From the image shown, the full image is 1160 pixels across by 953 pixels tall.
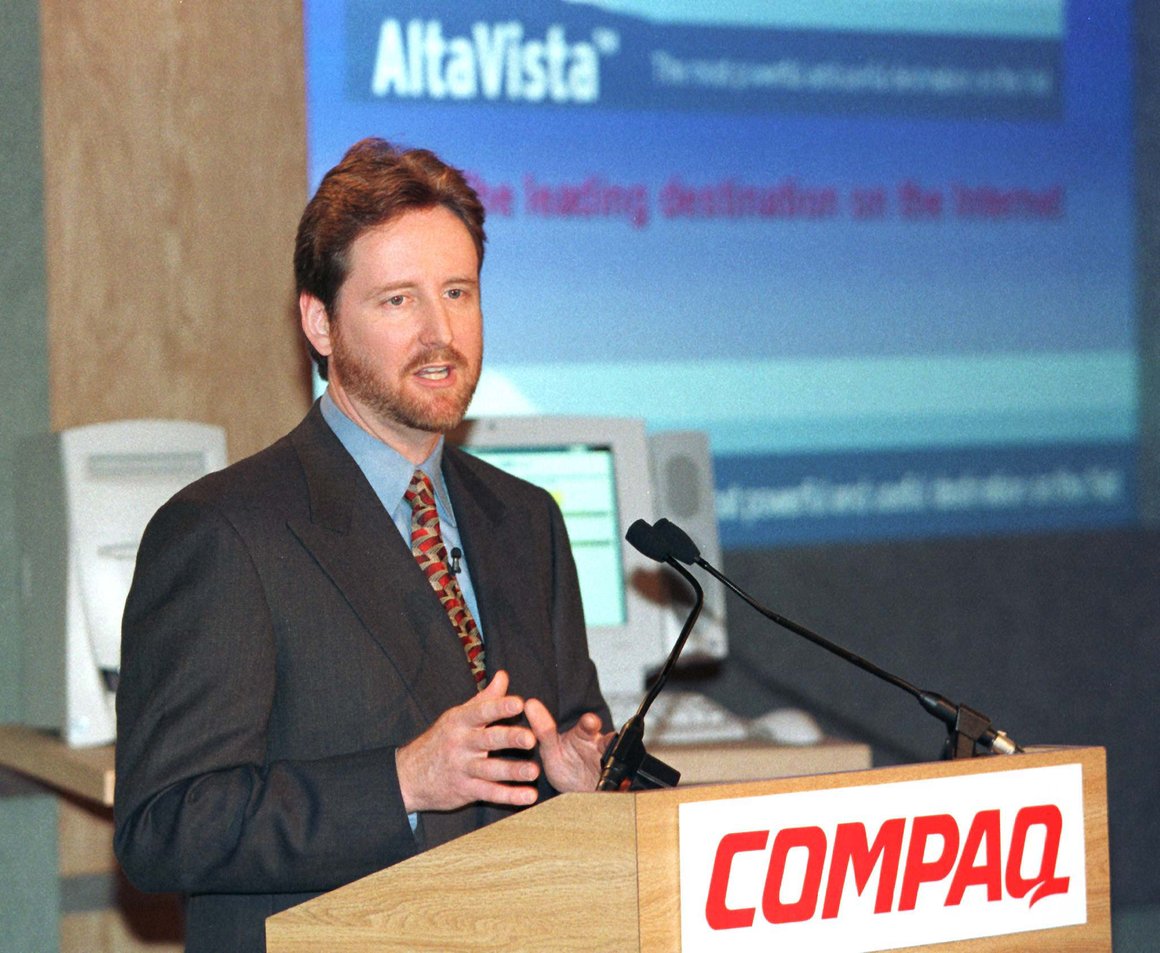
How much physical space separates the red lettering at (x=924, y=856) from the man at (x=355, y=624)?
0.36 meters

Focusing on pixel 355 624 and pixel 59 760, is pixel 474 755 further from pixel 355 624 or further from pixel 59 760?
pixel 59 760

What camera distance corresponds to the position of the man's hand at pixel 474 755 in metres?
1.47

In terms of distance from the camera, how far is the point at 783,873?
134cm

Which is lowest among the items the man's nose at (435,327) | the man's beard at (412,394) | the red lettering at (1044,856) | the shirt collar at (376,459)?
the red lettering at (1044,856)

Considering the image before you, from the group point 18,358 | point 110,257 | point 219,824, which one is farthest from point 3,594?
point 219,824

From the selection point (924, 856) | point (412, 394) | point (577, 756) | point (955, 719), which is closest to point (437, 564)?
point (412, 394)

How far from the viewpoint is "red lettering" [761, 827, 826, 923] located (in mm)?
1337

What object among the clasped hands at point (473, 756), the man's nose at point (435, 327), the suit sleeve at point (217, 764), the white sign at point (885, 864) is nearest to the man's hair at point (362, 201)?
the man's nose at point (435, 327)

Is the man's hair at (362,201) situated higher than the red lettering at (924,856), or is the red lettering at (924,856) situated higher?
the man's hair at (362,201)

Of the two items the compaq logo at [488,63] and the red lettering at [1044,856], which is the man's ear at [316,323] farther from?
the compaq logo at [488,63]

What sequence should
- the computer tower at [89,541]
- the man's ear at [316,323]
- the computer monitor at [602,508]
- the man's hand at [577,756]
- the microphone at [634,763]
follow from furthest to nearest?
the computer monitor at [602,508] < the computer tower at [89,541] < the man's ear at [316,323] < the man's hand at [577,756] < the microphone at [634,763]

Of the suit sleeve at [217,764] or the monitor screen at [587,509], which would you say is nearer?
the suit sleeve at [217,764]

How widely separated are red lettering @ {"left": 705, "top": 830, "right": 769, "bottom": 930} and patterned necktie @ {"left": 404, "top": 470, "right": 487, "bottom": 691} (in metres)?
0.63

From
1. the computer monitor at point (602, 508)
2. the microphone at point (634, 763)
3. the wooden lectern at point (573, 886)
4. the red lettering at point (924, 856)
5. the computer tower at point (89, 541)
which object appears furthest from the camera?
the computer monitor at point (602, 508)
